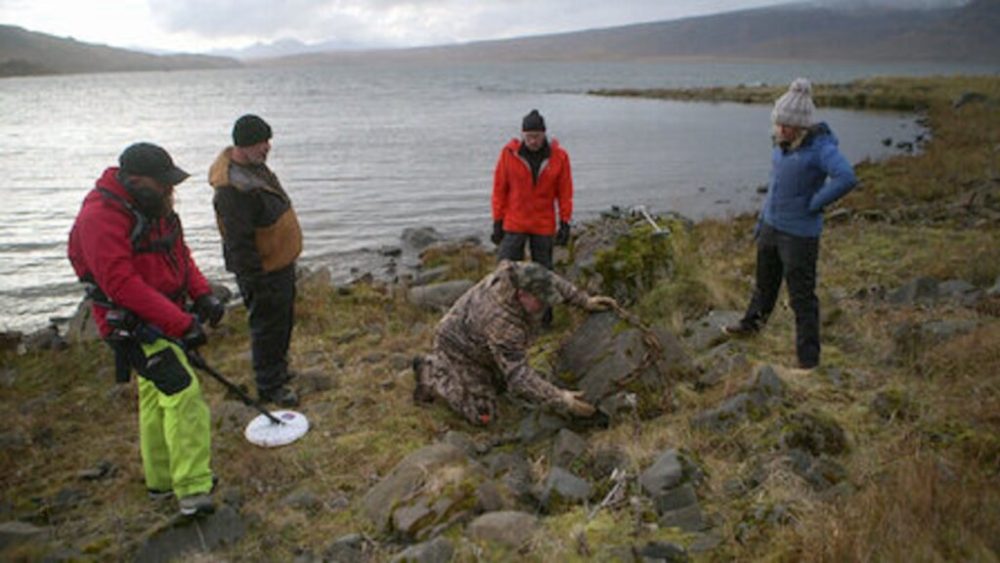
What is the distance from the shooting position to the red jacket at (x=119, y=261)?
444 centimetres

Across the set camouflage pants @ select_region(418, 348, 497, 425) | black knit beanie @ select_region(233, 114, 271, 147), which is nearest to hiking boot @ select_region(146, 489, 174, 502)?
camouflage pants @ select_region(418, 348, 497, 425)

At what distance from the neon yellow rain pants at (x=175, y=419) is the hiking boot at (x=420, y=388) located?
214 cm

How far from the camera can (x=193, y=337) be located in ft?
15.9

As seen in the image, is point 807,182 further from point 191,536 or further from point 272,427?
point 191,536

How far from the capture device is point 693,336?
7.52 m

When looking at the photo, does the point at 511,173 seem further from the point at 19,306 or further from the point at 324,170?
the point at 324,170

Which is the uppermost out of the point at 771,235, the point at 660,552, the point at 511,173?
the point at 511,173

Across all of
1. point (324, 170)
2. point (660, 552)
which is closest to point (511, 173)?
point (660, 552)

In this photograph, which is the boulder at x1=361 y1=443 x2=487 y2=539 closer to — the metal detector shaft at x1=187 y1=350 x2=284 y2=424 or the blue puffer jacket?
the metal detector shaft at x1=187 y1=350 x2=284 y2=424

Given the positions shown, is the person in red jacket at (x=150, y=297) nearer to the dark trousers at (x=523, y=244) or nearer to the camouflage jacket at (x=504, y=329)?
the camouflage jacket at (x=504, y=329)

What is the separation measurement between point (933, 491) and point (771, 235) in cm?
341

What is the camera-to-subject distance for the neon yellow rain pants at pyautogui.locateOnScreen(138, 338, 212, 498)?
4766 millimetres

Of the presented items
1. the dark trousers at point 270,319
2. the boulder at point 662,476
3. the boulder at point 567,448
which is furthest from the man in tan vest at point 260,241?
the boulder at point 662,476

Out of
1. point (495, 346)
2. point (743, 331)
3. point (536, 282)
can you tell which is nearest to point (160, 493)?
point (495, 346)
